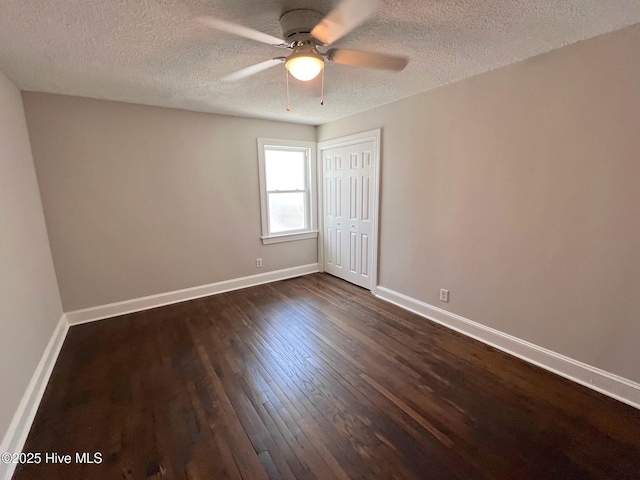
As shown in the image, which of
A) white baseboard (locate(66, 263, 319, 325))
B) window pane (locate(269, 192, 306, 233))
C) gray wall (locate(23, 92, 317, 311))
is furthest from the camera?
window pane (locate(269, 192, 306, 233))

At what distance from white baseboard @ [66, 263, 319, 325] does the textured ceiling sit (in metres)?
2.26

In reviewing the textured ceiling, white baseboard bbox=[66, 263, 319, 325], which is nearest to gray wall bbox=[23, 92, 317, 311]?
white baseboard bbox=[66, 263, 319, 325]

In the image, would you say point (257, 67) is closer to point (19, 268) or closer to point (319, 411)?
point (19, 268)

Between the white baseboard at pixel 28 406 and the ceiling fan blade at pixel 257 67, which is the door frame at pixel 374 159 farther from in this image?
the white baseboard at pixel 28 406

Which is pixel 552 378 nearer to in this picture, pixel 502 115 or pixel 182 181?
pixel 502 115

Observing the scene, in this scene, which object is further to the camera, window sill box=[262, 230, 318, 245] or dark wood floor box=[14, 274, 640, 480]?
window sill box=[262, 230, 318, 245]

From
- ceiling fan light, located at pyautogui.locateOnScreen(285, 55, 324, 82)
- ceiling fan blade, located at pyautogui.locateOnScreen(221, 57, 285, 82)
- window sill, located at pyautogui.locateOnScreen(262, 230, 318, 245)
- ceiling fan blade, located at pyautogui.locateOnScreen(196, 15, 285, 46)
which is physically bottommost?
window sill, located at pyautogui.locateOnScreen(262, 230, 318, 245)

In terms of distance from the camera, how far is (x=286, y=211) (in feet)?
14.7

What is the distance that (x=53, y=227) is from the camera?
2871 millimetres

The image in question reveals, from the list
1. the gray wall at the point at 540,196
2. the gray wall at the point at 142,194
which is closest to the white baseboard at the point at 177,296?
the gray wall at the point at 142,194

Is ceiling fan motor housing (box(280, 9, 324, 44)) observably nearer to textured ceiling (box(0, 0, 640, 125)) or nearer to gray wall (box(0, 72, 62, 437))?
textured ceiling (box(0, 0, 640, 125))

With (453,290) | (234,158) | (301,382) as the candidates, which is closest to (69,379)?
(301,382)

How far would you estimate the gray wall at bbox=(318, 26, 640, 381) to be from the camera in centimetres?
181

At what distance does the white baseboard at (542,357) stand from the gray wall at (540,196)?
65mm
